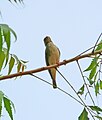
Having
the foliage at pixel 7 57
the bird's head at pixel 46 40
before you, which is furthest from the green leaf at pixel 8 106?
the bird's head at pixel 46 40

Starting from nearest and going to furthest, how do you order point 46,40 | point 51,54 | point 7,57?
point 7,57
point 51,54
point 46,40

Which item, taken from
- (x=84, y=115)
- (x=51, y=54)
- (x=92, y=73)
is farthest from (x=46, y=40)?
(x=84, y=115)

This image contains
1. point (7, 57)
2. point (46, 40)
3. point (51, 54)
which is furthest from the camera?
point (46, 40)

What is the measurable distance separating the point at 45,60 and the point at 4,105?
555 mm

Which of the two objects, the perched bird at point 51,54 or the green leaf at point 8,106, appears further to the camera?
the perched bird at point 51,54

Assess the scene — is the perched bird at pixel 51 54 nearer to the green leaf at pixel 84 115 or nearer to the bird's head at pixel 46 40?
the bird's head at pixel 46 40

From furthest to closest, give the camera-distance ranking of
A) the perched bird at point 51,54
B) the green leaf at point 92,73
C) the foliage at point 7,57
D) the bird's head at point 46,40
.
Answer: the bird's head at point 46,40 → the perched bird at point 51,54 → the green leaf at point 92,73 → the foliage at point 7,57

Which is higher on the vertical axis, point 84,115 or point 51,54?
point 51,54

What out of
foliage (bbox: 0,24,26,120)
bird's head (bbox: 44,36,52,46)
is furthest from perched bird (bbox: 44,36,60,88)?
foliage (bbox: 0,24,26,120)

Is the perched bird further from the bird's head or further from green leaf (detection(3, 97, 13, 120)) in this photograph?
green leaf (detection(3, 97, 13, 120))

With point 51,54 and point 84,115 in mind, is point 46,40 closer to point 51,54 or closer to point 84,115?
point 51,54

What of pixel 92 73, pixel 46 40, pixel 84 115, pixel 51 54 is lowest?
pixel 84 115

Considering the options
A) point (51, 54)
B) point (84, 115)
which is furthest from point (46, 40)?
point (84, 115)

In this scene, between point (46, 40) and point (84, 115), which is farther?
point (46, 40)
